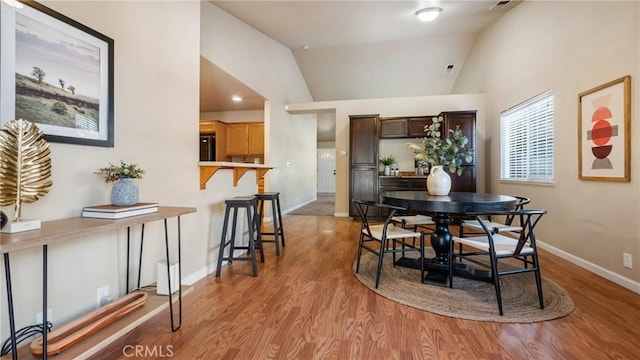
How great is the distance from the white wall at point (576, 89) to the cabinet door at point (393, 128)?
169cm

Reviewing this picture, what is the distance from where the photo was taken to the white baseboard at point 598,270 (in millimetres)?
2270

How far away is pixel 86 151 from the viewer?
5.01 ft

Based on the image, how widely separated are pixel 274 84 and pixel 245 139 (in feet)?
4.97

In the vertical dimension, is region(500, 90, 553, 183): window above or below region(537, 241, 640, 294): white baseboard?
above

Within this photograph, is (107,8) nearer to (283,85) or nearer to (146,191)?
(146,191)

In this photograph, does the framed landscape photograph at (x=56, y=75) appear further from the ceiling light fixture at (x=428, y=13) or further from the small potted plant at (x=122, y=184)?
the ceiling light fixture at (x=428, y=13)

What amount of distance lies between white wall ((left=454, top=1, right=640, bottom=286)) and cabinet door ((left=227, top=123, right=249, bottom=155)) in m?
5.12

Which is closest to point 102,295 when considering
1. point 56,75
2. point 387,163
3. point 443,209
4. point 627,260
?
point 56,75

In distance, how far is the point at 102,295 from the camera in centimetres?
166

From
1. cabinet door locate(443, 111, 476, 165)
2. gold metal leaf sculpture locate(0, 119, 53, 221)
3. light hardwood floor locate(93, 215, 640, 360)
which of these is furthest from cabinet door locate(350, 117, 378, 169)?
gold metal leaf sculpture locate(0, 119, 53, 221)

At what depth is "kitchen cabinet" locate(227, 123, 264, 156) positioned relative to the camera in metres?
6.42

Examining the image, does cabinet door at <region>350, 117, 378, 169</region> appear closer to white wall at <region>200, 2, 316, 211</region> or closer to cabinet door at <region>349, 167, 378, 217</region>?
cabinet door at <region>349, 167, 378, 217</region>

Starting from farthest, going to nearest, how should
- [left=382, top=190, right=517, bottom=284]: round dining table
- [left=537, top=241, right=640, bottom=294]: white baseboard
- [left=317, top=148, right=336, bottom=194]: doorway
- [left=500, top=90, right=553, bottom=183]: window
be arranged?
[left=317, top=148, right=336, bottom=194]: doorway < [left=500, top=90, right=553, bottom=183]: window < [left=537, top=241, right=640, bottom=294]: white baseboard < [left=382, top=190, right=517, bottom=284]: round dining table

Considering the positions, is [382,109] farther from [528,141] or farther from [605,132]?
[605,132]
